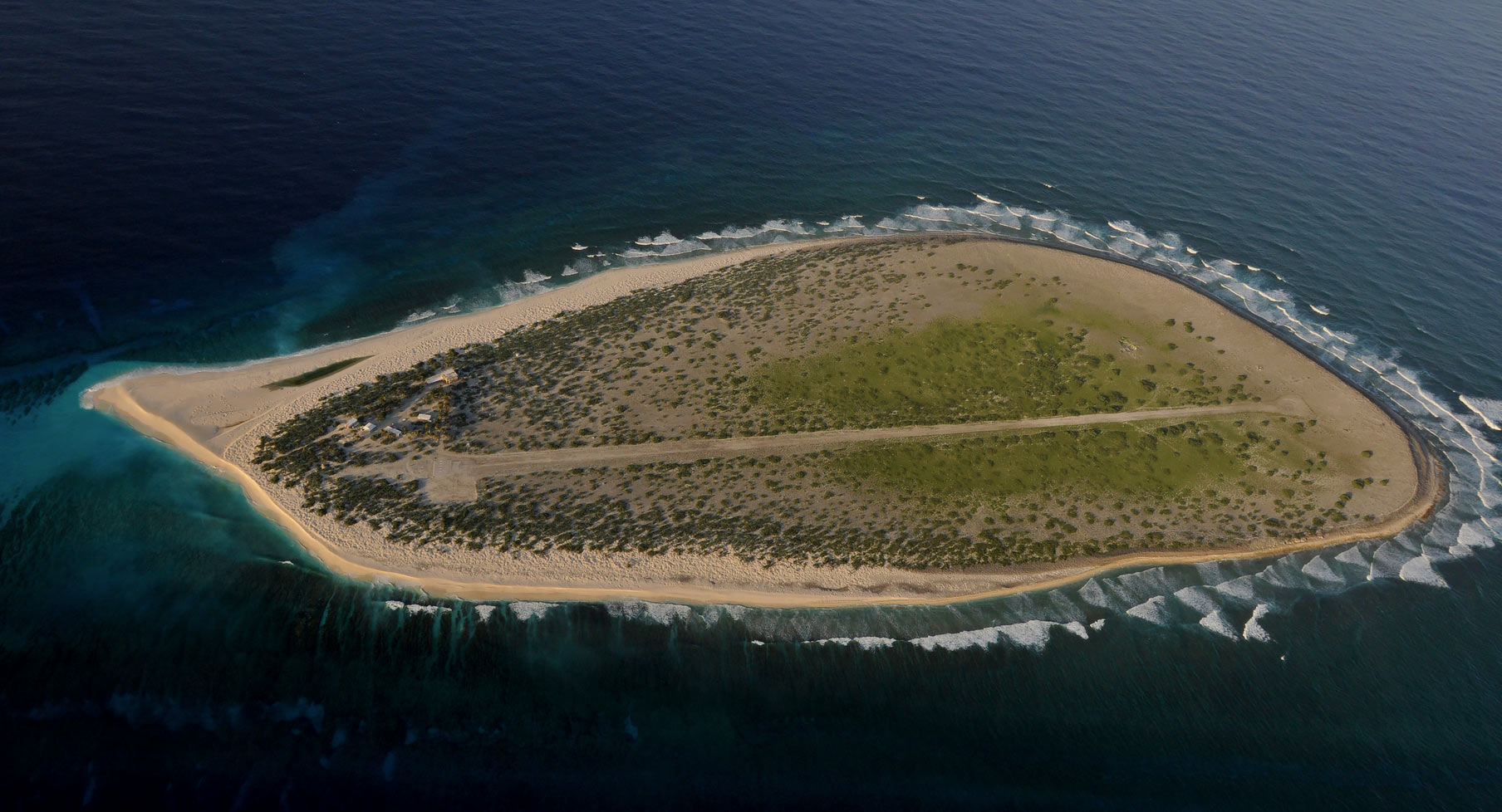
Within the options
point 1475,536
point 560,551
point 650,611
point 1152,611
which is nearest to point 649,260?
point 560,551

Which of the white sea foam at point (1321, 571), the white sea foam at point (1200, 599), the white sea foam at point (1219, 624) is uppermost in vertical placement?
the white sea foam at point (1321, 571)

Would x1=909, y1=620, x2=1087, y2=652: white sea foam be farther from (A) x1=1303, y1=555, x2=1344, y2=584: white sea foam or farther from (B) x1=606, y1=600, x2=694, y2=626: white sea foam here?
(A) x1=1303, y1=555, x2=1344, y2=584: white sea foam

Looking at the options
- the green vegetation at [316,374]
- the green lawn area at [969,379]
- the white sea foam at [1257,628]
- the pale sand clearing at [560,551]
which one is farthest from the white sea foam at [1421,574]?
the green vegetation at [316,374]

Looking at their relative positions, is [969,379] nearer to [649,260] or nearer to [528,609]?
[649,260]

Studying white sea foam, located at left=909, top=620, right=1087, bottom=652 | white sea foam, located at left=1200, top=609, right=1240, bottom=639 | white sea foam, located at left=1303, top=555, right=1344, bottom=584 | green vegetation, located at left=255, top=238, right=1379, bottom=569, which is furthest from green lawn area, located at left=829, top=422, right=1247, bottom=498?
white sea foam, located at left=909, top=620, right=1087, bottom=652

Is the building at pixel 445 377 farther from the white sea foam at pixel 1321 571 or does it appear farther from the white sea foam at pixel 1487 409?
the white sea foam at pixel 1487 409

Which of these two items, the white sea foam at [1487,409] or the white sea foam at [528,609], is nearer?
the white sea foam at [528,609]
